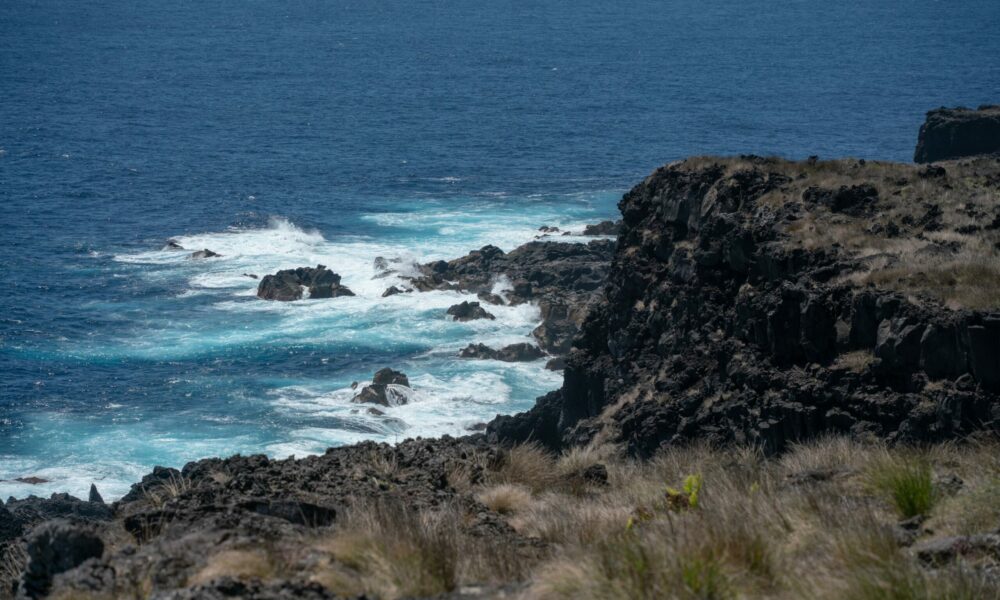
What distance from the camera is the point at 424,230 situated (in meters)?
72.7

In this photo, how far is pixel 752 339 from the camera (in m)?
28.8

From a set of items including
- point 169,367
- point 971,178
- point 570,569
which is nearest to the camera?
point 570,569

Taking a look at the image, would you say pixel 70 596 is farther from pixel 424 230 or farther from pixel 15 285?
pixel 424 230

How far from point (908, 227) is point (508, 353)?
23.3 metres

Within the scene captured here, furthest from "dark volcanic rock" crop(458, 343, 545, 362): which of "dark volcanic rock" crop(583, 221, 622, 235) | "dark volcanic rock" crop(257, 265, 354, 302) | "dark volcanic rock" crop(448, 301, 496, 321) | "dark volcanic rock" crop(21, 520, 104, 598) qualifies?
"dark volcanic rock" crop(21, 520, 104, 598)

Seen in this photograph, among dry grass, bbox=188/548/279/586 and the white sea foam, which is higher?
dry grass, bbox=188/548/279/586

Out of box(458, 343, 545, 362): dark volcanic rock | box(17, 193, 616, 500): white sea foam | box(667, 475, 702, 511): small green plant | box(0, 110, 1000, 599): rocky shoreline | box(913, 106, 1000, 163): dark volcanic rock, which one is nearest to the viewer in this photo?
box(0, 110, 1000, 599): rocky shoreline

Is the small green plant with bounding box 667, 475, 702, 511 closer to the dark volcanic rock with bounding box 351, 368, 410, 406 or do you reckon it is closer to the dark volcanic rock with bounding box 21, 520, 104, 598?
the dark volcanic rock with bounding box 21, 520, 104, 598

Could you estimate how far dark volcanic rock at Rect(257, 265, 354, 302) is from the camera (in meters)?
60.0

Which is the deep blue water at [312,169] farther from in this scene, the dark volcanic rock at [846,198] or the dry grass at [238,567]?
the dry grass at [238,567]

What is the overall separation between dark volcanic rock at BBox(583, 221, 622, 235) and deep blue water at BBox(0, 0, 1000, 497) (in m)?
3.00

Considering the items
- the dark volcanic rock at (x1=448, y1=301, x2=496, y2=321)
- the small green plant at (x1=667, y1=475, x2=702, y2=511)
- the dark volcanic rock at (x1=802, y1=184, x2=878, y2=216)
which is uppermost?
the dark volcanic rock at (x1=802, y1=184, x2=878, y2=216)

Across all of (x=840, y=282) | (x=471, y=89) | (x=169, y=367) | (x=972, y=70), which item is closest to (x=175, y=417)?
(x=169, y=367)

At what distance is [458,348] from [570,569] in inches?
1750
